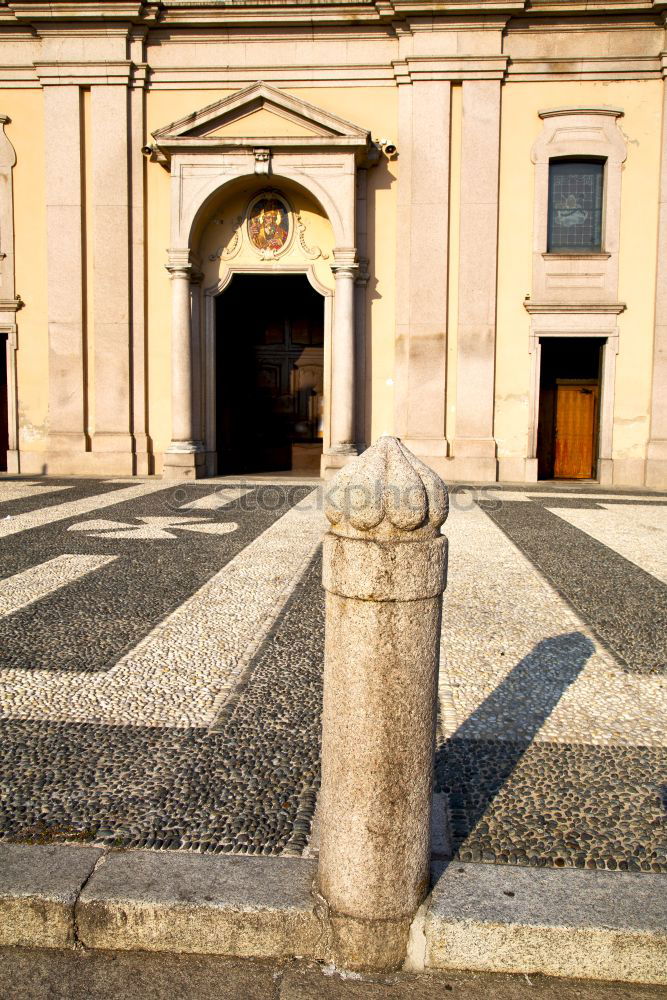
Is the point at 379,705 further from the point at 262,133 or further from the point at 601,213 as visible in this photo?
the point at 601,213

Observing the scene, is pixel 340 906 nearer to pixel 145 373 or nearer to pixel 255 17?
pixel 145 373

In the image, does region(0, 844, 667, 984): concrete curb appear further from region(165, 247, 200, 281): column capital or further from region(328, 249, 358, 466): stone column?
region(165, 247, 200, 281): column capital

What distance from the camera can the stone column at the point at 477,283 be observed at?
13.7m

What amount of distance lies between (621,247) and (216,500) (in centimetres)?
924

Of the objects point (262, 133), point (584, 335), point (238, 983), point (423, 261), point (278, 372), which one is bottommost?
point (238, 983)

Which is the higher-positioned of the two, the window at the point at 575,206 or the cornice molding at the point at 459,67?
the cornice molding at the point at 459,67

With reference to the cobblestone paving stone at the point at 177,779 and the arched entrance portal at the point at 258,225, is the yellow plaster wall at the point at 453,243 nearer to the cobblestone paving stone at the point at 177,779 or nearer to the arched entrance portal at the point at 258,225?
the arched entrance portal at the point at 258,225

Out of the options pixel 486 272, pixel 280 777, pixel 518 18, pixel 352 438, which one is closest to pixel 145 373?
pixel 352 438

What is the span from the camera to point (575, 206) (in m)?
14.1

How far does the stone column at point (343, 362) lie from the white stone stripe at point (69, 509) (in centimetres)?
344

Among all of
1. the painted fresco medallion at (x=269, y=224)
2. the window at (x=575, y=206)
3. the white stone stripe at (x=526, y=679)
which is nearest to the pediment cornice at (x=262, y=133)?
the painted fresco medallion at (x=269, y=224)

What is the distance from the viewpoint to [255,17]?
545 inches

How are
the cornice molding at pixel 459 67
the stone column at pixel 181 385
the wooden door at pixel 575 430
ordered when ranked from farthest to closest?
the wooden door at pixel 575 430 → the stone column at pixel 181 385 → the cornice molding at pixel 459 67

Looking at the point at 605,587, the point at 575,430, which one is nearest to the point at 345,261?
the point at 575,430
